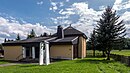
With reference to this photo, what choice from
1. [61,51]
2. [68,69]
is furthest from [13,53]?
[68,69]

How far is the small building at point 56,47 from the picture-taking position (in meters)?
36.0

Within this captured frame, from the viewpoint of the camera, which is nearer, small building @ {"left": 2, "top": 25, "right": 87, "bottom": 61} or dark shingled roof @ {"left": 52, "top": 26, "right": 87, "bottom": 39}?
small building @ {"left": 2, "top": 25, "right": 87, "bottom": 61}

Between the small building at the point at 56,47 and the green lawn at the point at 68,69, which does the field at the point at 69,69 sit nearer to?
the green lawn at the point at 68,69

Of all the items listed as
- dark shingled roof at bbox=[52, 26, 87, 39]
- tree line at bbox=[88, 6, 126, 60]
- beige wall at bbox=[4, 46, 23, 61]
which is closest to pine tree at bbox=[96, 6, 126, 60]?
tree line at bbox=[88, 6, 126, 60]

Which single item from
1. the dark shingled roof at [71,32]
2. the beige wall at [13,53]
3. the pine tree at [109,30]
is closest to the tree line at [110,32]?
the pine tree at [109,30]

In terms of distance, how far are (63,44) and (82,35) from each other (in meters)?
6.86

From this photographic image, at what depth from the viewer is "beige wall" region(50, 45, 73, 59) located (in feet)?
118

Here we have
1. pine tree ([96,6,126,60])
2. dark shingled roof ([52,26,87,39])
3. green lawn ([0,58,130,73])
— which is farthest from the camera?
dark shingled roof ([52,26,87,39])

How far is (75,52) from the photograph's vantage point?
39625 millimetres

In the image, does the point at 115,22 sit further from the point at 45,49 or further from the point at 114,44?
the point at 45,49

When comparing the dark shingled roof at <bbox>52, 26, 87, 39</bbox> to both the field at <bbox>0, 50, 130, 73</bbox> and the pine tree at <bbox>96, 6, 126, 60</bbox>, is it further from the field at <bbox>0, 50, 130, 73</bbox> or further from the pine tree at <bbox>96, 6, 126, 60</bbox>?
the field at <bbox>0, 50, 130, 73</bbox>

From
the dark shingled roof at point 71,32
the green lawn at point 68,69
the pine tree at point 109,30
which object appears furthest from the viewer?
the dark shingled roof at point 71,32

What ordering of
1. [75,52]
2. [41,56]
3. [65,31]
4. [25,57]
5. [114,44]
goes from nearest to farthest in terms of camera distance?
1. [41,56]
2. [114,44]
3. [25,57]
4. [75,52]
5. [65,31]

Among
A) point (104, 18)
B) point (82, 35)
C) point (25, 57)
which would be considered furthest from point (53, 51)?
point (104, 18)
